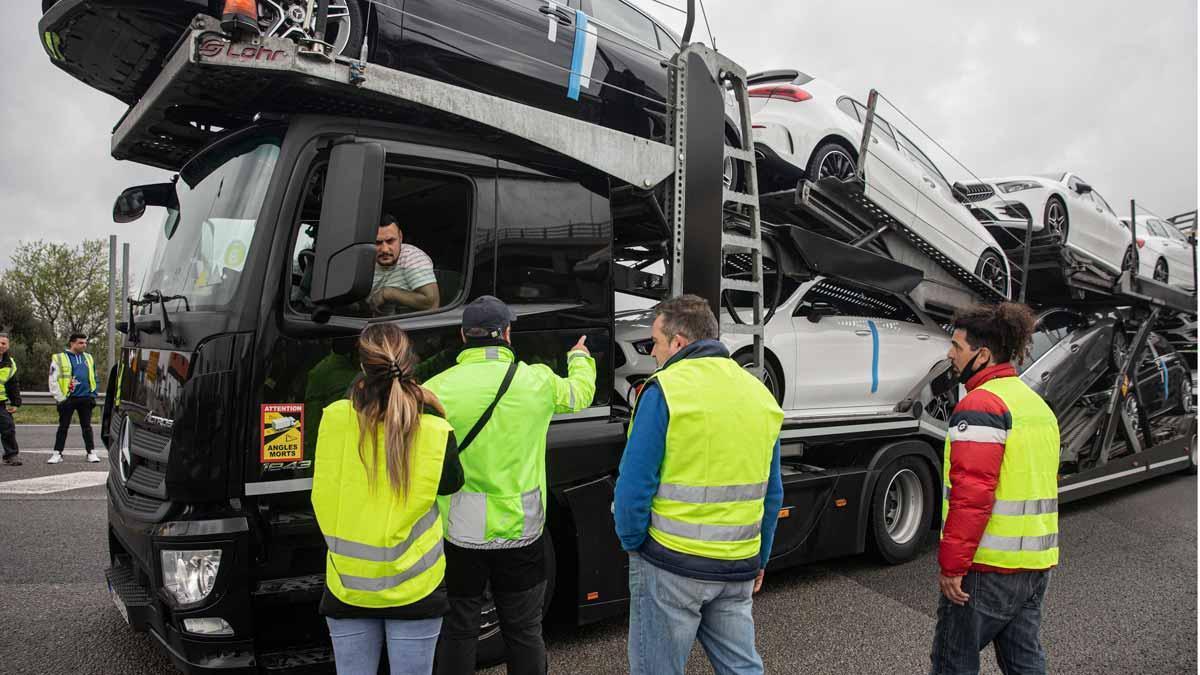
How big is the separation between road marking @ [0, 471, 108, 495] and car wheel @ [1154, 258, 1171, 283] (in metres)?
12.2

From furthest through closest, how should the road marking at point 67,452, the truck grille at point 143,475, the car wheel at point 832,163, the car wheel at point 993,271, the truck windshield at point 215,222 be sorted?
1. the road marking at point 67,452
2. the car wheel at point 993,271
3. the car wheel at point 832,163
4. the truck windshield at point 215,222
5. the truck grille at point 143,475

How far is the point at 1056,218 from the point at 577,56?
547cm

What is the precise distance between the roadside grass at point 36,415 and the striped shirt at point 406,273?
1567 centimetres

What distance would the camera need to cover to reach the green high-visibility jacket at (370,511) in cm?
214

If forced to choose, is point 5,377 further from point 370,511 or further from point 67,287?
point 67,287

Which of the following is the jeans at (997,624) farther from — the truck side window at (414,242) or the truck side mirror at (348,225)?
the truck side mirror at (348,225)

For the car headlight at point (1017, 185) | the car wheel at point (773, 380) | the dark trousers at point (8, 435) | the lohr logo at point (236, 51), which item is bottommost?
the dark trousers at point (8, 435)

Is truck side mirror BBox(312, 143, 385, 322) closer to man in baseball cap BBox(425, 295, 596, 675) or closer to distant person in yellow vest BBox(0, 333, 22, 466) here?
man in baseball cap BBox(425, 295, 596, 675)

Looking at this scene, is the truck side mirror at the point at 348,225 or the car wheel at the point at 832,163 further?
the car wheel at the point at 832,163

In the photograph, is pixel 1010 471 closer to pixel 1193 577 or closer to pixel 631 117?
pixel 631 117

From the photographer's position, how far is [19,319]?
94.5 ft

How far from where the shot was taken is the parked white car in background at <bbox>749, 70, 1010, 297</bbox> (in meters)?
5.31

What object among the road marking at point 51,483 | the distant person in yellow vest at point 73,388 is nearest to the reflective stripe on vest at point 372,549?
the road marking at point 51,483

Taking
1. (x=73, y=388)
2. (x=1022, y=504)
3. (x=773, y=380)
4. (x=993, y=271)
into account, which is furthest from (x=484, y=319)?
(x=73, y=388)
